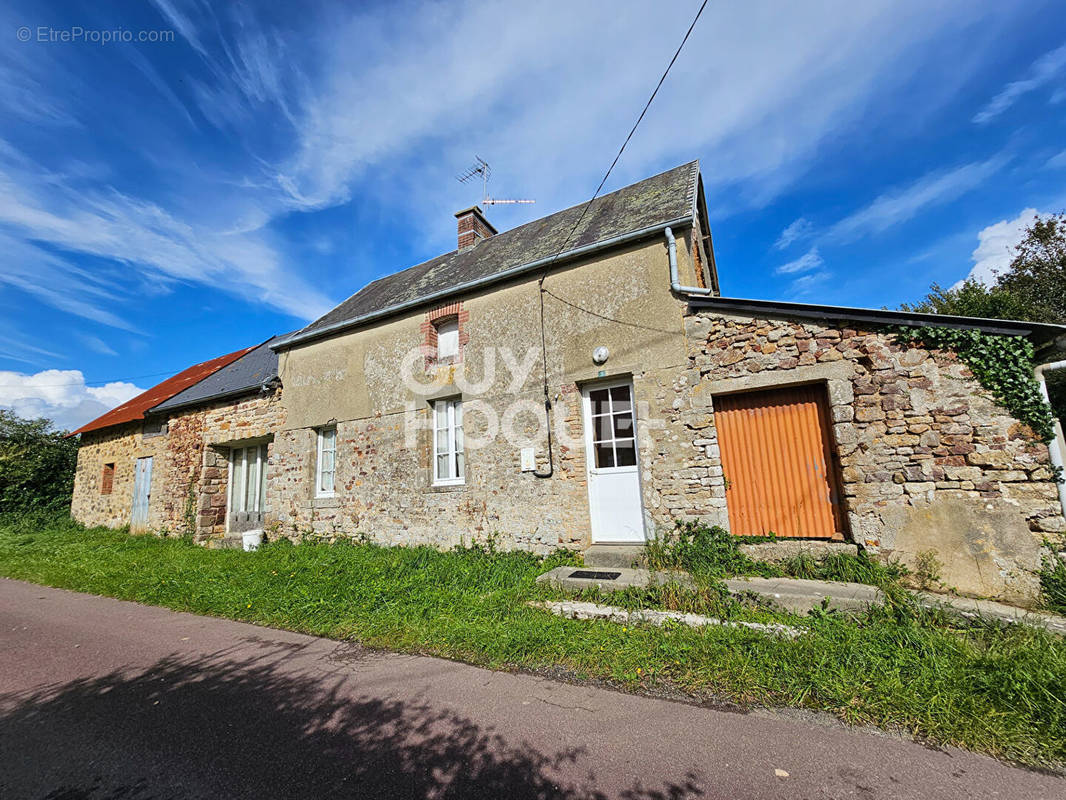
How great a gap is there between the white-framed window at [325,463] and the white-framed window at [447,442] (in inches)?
98.5

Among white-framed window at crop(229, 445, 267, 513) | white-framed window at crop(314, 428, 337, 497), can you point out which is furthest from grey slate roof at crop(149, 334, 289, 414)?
white-framed window at crop(314, 428, 337, 497)

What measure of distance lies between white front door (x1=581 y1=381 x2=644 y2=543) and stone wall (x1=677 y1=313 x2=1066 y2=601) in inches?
30.9

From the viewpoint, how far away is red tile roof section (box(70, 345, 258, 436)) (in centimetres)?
1334

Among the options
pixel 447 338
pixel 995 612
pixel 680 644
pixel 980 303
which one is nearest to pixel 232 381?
pixel 447 338

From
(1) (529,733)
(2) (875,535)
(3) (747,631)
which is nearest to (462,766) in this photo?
(1) (529,733)

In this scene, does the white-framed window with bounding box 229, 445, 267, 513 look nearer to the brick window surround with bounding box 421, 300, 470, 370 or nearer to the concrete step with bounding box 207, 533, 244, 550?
the concrete step with bounding box 207, 533, 244, 550

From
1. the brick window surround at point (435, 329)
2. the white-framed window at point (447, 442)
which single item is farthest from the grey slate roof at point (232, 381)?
the white-framed window at point (447, 442)

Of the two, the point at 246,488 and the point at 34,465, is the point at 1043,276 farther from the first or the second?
the point at 34,465

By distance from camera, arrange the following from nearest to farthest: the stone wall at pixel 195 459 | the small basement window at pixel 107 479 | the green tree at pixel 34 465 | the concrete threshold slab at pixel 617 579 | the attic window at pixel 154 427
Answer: the concrete threshold slab at pixel 617 579
the stone wall at pixel 195 459
the attic window at pixel 154 427
the small basement window at pixel 107 479
the green tree at pixel 34 465

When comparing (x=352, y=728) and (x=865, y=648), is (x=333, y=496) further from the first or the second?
(x=865, y=648)

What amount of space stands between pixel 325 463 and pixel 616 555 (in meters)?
6.37

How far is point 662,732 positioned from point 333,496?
303 inches

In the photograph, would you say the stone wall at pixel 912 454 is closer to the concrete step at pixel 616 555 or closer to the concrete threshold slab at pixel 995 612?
the concrete threshold slab at pixel 995 612

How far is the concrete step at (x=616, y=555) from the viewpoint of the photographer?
5.84 metres
